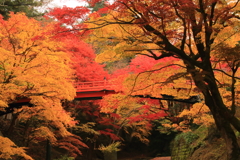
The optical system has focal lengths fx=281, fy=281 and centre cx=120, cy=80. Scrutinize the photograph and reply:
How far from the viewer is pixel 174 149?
15492mm

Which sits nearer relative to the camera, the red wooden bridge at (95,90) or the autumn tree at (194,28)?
the autumn tree at (194,28)

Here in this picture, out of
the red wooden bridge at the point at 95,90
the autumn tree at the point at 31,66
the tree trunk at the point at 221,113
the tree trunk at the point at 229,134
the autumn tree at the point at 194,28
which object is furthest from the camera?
the red wooden bridge at the point at 95,90

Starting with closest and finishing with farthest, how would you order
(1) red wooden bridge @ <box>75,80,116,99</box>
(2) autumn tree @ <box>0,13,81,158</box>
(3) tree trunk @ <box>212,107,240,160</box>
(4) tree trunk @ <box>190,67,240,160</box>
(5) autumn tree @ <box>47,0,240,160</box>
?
(5) autumn tree @ <box>47,0,240,160</box> < (4) tree trunk @ <box>190,67,240,160</box> < (3) tree trunk @ <box>212,107,240,160</box> < (2) autumn tree @ <box>0,13,81,158</box> < (1) red wooden bridge @ <box>75,80,116,99</box>

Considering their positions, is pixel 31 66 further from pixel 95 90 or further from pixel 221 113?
pixel 95 90

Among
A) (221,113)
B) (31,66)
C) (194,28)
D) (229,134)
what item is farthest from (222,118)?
(31,66)

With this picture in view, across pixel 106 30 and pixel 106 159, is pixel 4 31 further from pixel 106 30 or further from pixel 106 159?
pixel 106 159

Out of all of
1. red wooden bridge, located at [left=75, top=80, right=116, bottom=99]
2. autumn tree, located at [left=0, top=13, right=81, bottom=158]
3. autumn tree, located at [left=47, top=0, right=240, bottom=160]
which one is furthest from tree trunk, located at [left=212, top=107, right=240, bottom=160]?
red wooden bridge, located at [left=75, top=80, right=116, bottom=99]

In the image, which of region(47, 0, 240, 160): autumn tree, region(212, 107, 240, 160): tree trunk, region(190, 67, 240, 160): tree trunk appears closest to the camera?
region(47, 0, 240, 160): autumn tree

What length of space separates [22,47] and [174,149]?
971cm

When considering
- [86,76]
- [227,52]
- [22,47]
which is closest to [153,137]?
[86,76]

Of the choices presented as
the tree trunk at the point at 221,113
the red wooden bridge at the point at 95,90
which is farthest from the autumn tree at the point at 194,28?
the red wooden bridge at the point at 95,90

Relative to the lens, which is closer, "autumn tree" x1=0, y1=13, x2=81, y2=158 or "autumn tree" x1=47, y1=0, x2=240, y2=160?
"autumn tree" x1=47, y1=0, x2=240, y2=160

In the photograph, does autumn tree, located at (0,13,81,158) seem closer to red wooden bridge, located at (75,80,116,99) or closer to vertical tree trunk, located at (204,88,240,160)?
vertical tree trunk, located at (204,88,240,160)

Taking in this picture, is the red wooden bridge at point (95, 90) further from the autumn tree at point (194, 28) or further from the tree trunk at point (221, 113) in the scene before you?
the tree trunk at point (221, 113)
